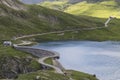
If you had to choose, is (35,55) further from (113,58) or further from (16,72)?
(113,58)

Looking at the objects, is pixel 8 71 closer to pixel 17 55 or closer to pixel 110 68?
pixel 17 55

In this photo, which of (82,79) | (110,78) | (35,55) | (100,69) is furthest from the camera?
(35,55)

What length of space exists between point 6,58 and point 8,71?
8834 mm

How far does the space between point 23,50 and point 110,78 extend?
5691 centimetres

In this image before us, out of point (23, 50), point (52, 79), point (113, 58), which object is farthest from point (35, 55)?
point (52, 79)

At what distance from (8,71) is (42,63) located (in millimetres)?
15831

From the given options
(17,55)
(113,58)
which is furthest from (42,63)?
(113,58)

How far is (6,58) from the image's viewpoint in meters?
151

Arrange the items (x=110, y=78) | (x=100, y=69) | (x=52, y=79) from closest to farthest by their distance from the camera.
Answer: (x=52, y=79)
(x=110, y=78)
(x=100, y=69)

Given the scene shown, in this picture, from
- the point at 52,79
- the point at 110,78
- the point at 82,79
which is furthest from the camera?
the point at 110,78

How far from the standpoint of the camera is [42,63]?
138 m

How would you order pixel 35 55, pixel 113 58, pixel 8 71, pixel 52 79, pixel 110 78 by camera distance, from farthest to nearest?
pixel 113 58 < pixel 35 55 < pixel 8 71 < pixel 110 78 < pixel 52 79

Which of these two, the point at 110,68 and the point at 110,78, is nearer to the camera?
the point at 110,78

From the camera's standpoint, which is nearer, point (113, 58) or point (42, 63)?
point (42, 63)
